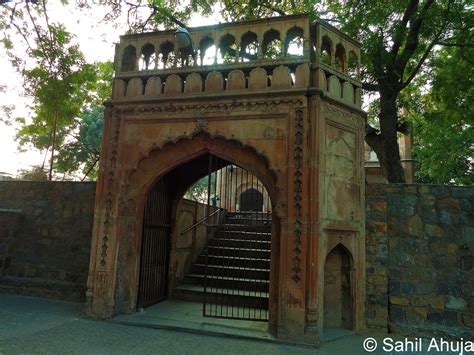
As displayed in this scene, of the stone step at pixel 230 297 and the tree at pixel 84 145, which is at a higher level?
the tree at pixel 84 145

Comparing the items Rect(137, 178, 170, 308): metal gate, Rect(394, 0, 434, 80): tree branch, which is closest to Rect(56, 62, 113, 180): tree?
Rect(137, 178, 170, 308): metal gate

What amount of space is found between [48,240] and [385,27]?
9.60 m

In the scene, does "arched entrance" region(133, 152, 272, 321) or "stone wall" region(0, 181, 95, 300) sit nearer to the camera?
"arched entrance" region(133, 152, 272, 321)

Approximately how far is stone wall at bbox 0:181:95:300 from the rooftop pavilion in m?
2.95

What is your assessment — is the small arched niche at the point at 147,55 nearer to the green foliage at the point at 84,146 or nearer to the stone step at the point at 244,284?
the stone step at the point at 244,284

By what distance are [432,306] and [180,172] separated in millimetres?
5522

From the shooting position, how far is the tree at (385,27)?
8.08 meters

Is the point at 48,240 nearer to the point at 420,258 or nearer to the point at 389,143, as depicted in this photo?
the point at 420,258

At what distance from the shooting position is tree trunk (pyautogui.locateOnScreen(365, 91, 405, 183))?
8.85 meters

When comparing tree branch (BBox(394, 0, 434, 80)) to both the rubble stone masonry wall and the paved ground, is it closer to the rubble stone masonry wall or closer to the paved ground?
the rubble stone masonry wall

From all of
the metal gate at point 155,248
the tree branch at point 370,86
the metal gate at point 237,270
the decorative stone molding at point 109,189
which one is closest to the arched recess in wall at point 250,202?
the metal gate at point 237,270

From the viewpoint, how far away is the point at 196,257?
9078 mm

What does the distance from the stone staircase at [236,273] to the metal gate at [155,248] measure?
637 millimetres

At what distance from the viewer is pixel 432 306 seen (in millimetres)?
5684
